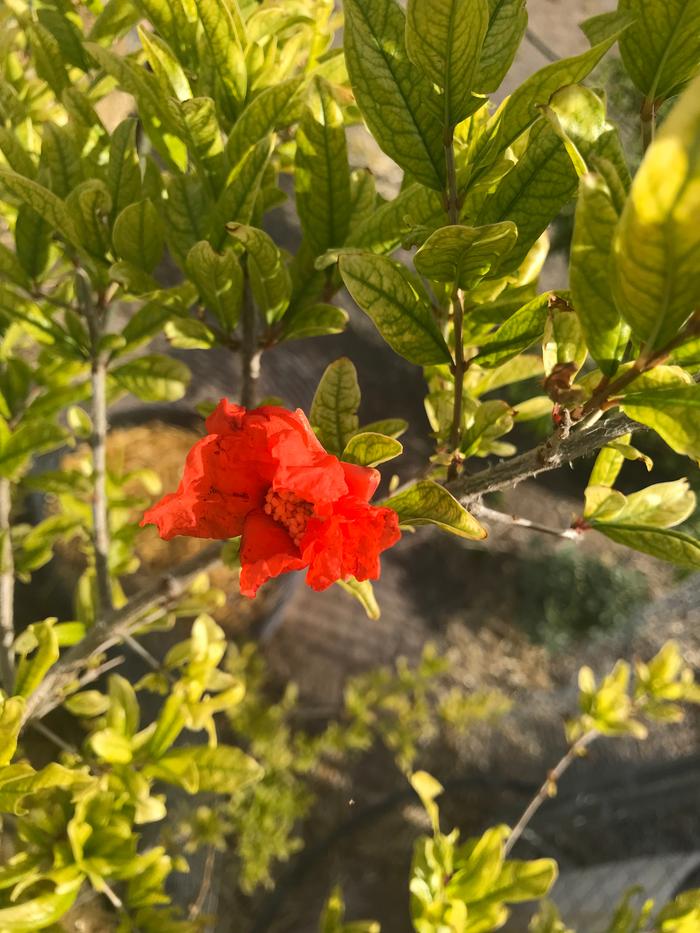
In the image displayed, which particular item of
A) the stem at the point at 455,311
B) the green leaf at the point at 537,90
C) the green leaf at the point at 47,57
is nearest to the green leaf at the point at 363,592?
the stem at the point at 455,311

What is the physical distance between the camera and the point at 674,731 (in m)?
2.43

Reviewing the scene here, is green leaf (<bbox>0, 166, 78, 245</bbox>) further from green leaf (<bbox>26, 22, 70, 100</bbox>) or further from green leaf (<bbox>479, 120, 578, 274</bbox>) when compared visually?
green leaf (<bbox>479, 120, 578, 274</bbox>)

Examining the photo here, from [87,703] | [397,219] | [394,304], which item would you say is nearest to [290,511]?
[394,304]

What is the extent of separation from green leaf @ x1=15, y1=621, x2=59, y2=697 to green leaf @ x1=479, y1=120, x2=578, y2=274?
0.50m

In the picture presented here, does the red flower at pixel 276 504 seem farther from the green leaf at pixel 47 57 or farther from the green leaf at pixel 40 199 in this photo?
the green leaf at pixel 47 57

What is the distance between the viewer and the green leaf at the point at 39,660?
606 millimetres

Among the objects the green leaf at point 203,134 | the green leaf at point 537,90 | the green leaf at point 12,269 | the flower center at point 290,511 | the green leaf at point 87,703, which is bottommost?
the green leaf at point 87,703

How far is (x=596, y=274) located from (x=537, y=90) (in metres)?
0.15

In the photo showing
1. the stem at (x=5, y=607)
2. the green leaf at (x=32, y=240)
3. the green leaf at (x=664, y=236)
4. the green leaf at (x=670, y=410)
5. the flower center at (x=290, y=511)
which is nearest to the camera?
the green leaf at (x=664, y=236)

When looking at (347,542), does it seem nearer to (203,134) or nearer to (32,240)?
(203,134)

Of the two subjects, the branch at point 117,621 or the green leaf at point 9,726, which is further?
the branch at point 117,621

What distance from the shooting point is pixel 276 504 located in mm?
448

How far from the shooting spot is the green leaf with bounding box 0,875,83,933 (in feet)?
1.86

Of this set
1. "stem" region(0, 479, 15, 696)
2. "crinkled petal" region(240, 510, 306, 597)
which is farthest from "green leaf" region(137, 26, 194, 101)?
"stem" region(0, 479, 15, 696)
